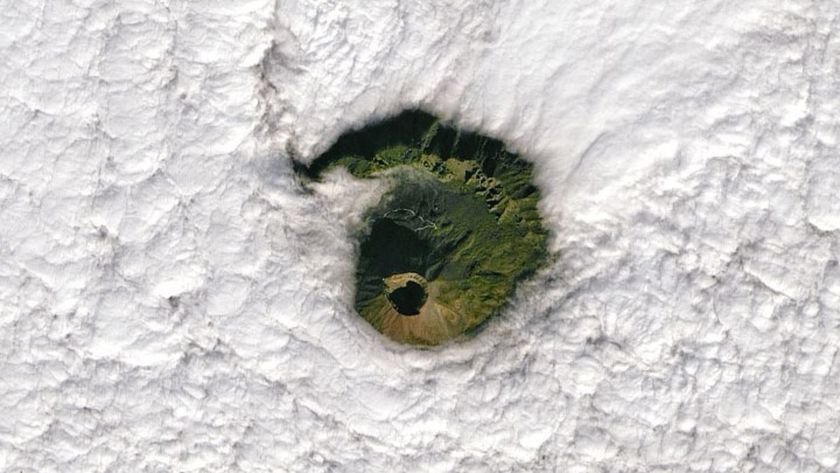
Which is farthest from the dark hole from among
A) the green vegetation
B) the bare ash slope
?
the bare ash slope

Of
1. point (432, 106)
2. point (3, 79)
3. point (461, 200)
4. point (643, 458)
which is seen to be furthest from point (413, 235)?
point (3, 79)

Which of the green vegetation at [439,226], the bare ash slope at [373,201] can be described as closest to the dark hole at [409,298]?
the green vegetation at [439,226]

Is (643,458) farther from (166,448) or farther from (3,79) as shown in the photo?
(3,79)

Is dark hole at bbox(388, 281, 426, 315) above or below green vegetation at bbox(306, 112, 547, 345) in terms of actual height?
below

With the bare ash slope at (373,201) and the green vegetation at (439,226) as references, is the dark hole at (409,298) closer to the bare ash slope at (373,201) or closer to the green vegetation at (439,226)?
the green vegetation at (439,226)

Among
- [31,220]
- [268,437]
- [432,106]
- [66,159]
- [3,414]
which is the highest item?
[432,106]

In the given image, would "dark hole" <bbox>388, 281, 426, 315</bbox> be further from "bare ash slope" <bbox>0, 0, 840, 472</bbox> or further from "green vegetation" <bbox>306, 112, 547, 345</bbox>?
"bare ash slope" <bbox>0, 0, 840, 472</bbox>

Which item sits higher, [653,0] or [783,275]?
[653,0]
